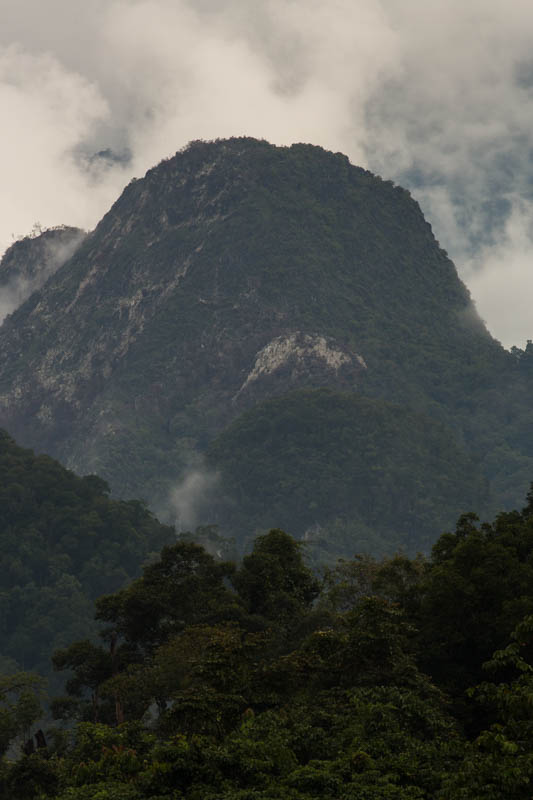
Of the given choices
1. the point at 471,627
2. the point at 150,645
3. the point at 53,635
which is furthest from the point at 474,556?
the point at 53,635

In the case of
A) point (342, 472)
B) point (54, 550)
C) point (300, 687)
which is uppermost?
point (342, 472)

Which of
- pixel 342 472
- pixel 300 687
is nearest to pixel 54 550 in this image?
pixel 342 472

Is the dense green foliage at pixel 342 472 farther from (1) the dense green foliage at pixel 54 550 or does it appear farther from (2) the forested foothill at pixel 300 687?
(2) the forested foothill at pixel 300 687

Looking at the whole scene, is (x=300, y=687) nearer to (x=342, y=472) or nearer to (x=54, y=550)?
(x=54, y=550)

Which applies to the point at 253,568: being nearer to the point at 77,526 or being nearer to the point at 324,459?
the point at 77,526

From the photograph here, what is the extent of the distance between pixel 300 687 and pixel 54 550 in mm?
81476

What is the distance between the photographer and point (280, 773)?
90.7 ft

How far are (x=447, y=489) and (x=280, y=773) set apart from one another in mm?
151853

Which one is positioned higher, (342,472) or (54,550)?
(342,472)

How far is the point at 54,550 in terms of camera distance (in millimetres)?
115438

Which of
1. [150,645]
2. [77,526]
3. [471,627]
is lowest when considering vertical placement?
[150,645]

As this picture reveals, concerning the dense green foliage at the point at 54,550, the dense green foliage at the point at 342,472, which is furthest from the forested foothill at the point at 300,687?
the dense green foliage at the point at 342,472

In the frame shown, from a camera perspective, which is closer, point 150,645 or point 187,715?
point 187,715

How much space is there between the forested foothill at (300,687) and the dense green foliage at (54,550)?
52939mm
